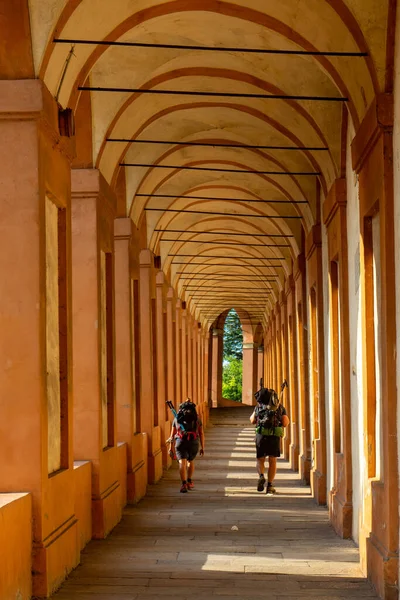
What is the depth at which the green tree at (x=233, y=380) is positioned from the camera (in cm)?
8356

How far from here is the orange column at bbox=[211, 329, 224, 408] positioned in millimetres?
57156

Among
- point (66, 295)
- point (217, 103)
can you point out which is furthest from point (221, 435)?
point (66, 295)

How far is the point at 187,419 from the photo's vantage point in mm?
17047

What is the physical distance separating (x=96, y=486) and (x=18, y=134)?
5.04 metres

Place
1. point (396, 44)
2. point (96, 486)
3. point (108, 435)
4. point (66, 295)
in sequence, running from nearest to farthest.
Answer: point (396, 44), point (66, 295), point (96, 486), point (108, 435)

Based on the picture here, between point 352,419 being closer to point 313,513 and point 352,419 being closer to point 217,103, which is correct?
point 313,513

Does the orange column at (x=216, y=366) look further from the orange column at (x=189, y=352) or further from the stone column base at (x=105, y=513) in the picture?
the stone column base at (x=105, y=513)

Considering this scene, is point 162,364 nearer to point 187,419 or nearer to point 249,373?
point 187,419

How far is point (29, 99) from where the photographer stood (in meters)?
8.72

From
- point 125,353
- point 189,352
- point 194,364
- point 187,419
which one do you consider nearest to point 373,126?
point 125,353

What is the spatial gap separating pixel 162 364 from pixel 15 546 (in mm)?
15850

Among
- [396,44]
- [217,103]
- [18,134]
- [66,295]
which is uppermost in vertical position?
[217,103]

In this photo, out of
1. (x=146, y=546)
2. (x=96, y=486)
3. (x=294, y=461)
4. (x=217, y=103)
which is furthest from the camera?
(x=294, y=461)

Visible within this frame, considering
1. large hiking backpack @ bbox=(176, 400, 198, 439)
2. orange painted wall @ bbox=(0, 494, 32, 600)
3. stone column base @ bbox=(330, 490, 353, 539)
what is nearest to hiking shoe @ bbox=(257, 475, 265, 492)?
large hiking backpack @ bbox=(176, 400, 198, 439)
